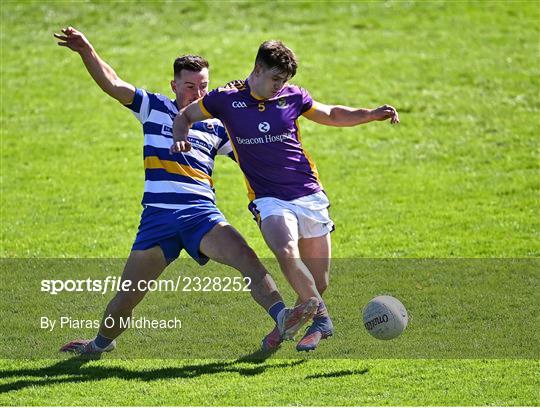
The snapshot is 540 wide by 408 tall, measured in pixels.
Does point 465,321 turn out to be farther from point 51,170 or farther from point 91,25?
point 91,25

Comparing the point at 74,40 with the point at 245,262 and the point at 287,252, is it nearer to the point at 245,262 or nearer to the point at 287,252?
the point at 245,262

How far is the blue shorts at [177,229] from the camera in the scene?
8562mm

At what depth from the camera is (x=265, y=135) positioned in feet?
27.7

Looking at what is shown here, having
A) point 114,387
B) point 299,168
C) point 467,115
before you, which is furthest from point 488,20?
point 114,387

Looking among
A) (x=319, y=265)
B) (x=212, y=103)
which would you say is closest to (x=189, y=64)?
(x=212, y=103)

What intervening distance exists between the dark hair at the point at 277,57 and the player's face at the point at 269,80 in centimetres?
4

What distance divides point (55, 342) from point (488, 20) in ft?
47.6

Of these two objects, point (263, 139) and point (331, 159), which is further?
point (331, 159)

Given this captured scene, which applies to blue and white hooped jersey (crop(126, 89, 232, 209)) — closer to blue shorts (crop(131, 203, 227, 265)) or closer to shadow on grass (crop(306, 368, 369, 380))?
blue shorts (crop(131, 203, 227, 265))

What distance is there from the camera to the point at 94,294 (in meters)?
10.9

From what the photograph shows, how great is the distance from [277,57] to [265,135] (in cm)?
63

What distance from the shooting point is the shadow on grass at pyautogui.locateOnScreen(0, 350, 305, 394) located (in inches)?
324

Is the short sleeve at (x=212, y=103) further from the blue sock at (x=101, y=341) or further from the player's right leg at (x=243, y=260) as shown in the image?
the blue sock at (x=101, y=341)

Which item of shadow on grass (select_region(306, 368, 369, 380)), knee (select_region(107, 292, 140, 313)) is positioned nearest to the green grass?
shadow on grass (select_region(306, 368, 369, 380))
